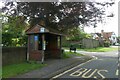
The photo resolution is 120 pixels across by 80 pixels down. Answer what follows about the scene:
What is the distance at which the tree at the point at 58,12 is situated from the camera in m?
25.1

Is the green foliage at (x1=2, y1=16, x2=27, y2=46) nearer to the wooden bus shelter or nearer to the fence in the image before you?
the wooden bus shelter

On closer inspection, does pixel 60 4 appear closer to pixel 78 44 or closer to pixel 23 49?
pixel 23 49

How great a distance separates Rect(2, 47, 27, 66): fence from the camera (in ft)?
57.9

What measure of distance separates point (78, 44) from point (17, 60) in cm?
4234

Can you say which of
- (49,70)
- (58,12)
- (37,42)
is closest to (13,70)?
(49,70)

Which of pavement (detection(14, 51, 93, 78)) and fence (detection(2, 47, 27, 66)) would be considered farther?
fence (detection(2, 47, 27, 66))

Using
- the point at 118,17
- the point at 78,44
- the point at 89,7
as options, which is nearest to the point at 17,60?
the point at 89,7

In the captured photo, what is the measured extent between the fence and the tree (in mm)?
4912

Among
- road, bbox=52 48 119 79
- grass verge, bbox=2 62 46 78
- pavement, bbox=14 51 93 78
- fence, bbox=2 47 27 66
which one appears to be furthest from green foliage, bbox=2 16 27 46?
road, bbox=52 48 119 79

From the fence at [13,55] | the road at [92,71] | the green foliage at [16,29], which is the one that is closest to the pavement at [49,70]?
the road at [92,71]

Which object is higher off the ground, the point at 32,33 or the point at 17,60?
the point at 32,33

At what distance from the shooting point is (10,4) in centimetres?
2602

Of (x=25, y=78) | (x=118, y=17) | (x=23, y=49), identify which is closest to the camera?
(x=25, y=78)

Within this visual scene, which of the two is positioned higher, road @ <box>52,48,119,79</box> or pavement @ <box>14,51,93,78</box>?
pavement @ <box>14,51,93,78</box>
